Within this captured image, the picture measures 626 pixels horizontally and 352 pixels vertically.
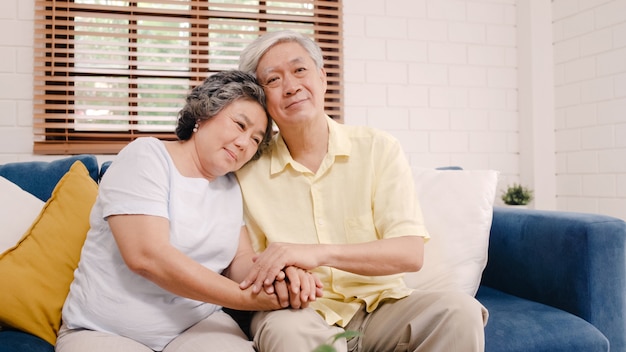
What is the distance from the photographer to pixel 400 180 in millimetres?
1594

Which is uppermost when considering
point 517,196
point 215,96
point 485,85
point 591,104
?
point 485,85

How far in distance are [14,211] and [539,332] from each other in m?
1.66

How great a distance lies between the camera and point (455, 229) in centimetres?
191

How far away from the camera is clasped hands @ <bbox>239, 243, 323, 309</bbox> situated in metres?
1.33

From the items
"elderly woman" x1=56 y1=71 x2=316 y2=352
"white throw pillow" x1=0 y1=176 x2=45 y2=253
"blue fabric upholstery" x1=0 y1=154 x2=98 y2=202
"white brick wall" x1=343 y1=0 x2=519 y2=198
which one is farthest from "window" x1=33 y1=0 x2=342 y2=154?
"elderly woman" x1=56 y1=71 x2=316 y2=352

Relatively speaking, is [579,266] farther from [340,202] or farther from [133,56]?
[133,56]

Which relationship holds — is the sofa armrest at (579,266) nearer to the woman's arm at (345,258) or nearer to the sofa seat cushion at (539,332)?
the sofa seat cushion at (539,332)

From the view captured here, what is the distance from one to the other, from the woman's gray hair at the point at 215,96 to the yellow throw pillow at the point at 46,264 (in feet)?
1.41

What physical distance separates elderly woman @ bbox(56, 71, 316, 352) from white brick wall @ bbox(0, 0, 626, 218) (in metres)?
1.61

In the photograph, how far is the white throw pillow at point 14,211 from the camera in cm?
162

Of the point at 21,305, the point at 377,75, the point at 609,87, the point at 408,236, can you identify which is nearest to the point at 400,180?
the point at 408,236

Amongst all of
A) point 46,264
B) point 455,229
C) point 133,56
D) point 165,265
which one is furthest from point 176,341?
point 133,56

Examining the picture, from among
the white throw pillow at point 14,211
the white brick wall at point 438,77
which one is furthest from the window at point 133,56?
the white throw pillow at point 14,211

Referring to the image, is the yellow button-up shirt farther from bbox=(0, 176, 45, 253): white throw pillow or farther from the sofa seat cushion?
bbox=(0, 176, 45, 253): white throw pillow
